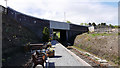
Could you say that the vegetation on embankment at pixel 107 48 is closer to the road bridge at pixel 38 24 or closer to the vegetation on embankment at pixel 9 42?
the vegetation on embankment at pixel 9 42

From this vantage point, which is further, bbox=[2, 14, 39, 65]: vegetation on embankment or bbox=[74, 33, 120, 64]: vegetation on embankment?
bbox=[74, 33, 120, 64]: vegetation on embankment

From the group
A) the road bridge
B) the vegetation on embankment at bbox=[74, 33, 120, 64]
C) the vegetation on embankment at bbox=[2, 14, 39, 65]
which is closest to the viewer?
the vegetation on embankment at bbox=[2, 14, 39, 65]

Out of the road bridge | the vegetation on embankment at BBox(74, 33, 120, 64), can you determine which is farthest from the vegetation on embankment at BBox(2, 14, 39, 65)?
the vegetation on embankment at BBox(74, 33, 120, 64)

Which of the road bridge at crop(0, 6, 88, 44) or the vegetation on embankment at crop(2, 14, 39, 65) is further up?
the road bridge at crop(0, 6, 88, 44)

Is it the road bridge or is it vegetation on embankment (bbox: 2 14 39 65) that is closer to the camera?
vegetation on embankment (bbox: 2 14 39 65)

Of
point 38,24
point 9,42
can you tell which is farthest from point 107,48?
point 38,24

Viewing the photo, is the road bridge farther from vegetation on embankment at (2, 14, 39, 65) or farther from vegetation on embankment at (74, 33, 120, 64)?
vegetation on embankment at (74, 33, 120, 64)

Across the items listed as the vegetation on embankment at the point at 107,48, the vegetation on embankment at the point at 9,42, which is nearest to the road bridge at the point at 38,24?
the vegetation on embankment at the point at 9,42

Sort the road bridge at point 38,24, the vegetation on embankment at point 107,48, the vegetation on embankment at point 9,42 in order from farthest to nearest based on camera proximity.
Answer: the road bridge at point 38,24 < the vegetation on embankment at point 107,48 < the vegetation on embankment at point 9,42

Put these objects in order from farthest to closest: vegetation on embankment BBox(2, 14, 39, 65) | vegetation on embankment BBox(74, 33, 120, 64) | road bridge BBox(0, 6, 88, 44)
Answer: road bridge BBox(0, 6, 88, 44) < vegetation on embankment BBox(74, 33, 120, 64) < vegetation on embankment BBox(2, 14, 39, 65)

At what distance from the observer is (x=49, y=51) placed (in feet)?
39.5

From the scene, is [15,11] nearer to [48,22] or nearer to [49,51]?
[48,22]

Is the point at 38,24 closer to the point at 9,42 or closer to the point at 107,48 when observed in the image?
the point at 9,42

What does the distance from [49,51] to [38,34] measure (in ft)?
84.4
